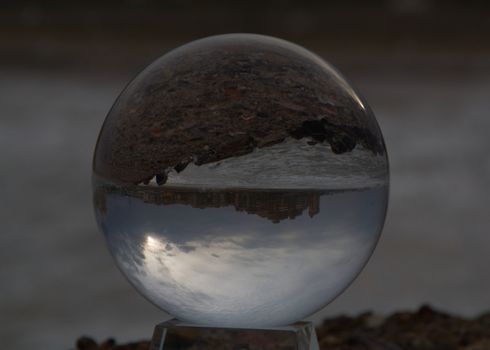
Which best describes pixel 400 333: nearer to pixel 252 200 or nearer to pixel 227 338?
pixel 227 338

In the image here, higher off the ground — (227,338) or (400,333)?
(227,338)

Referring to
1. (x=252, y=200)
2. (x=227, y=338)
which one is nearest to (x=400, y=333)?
(x=227, y=338)

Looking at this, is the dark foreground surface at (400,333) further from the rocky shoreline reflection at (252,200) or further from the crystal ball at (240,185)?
the rocky shoreline reflection at (252,200)

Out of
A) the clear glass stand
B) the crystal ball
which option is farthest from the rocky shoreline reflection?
Answer: the clear glass stand

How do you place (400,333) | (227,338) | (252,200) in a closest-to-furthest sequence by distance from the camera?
(252,200)
(227,338)
(400,333)

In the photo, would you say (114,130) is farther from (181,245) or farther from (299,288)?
(299,288)

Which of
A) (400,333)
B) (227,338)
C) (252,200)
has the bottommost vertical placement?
(400,333)
